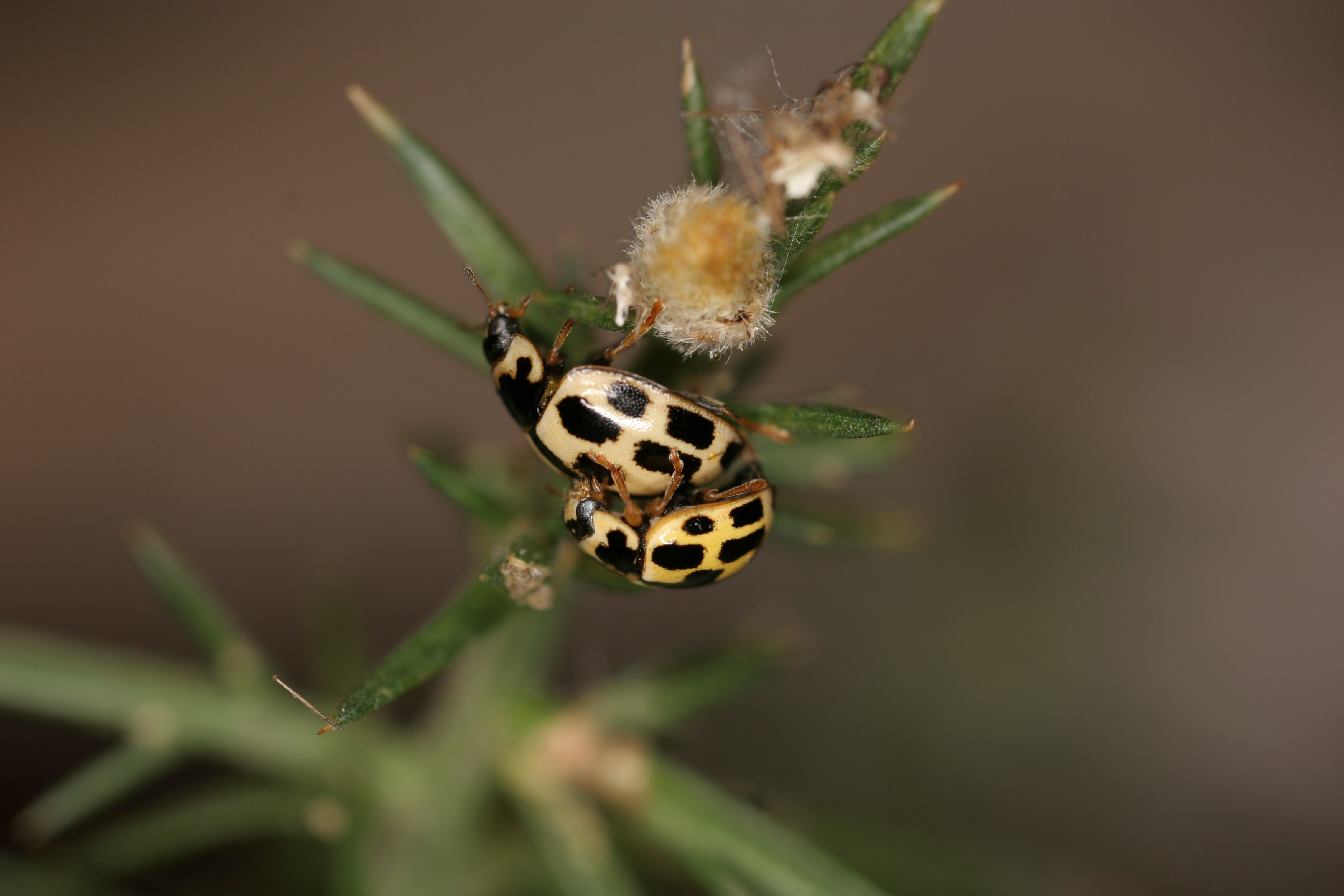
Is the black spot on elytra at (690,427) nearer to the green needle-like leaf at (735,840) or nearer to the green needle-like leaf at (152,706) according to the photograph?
the green needle-like leaf at (735,840)

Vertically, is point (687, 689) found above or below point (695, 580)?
below

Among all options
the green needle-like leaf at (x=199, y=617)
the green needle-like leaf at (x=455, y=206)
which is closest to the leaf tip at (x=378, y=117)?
the green needle-like leaf at (x=455, y=206)

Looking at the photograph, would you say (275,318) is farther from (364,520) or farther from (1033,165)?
(1033,165)

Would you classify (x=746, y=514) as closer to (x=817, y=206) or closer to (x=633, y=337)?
(x=633, y=337)

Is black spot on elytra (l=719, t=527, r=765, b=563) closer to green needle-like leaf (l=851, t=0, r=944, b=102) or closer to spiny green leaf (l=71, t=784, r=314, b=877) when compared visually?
green needle-like leaf (l=851, t=0, r=944, b=102)

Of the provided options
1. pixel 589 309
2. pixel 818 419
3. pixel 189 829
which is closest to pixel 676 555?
pixel 818 419

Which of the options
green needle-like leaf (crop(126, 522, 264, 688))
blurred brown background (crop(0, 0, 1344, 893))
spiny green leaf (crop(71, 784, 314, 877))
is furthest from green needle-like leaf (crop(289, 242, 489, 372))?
blurred brown background (crop(0, 0, 1344, 893))
